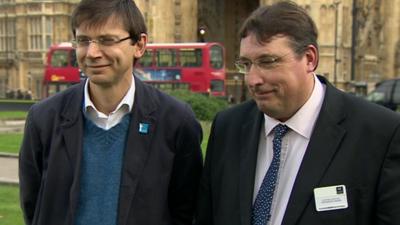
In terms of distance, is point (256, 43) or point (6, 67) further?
point (6, 67)

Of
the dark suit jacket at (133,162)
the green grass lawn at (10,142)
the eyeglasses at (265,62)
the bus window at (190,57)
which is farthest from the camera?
the bus window at (190,57)

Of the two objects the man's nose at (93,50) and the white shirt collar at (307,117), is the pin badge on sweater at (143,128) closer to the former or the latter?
the man's nose at (93,50)

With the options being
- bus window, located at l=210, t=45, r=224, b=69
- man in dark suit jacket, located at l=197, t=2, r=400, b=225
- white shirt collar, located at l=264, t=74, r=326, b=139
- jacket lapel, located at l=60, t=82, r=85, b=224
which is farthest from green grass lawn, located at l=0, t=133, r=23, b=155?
bus window, located at l=210, t=45, r=224, b=69

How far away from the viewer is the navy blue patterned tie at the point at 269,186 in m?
2.82

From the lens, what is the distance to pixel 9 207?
24.3ft

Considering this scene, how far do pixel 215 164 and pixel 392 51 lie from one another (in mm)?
33486

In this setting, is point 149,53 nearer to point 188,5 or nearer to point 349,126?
point 188,5

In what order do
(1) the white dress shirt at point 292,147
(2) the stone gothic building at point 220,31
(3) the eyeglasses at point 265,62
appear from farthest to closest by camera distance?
(2) the stone gothic building at point 220,31 → (1) the white dress shirt at point 292,147 → (3) the eyeglasses at point 265,62

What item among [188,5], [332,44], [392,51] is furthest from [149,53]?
[392,51]

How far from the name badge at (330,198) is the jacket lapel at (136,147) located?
38.3 inches

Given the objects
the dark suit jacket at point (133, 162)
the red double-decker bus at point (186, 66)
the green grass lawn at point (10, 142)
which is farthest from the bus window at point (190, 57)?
the dark suit jacket at point (133, 162)

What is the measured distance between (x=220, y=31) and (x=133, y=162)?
35.0m

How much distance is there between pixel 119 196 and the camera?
3.06 m

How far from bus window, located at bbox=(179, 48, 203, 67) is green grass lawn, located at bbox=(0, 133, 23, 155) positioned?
443 inches
